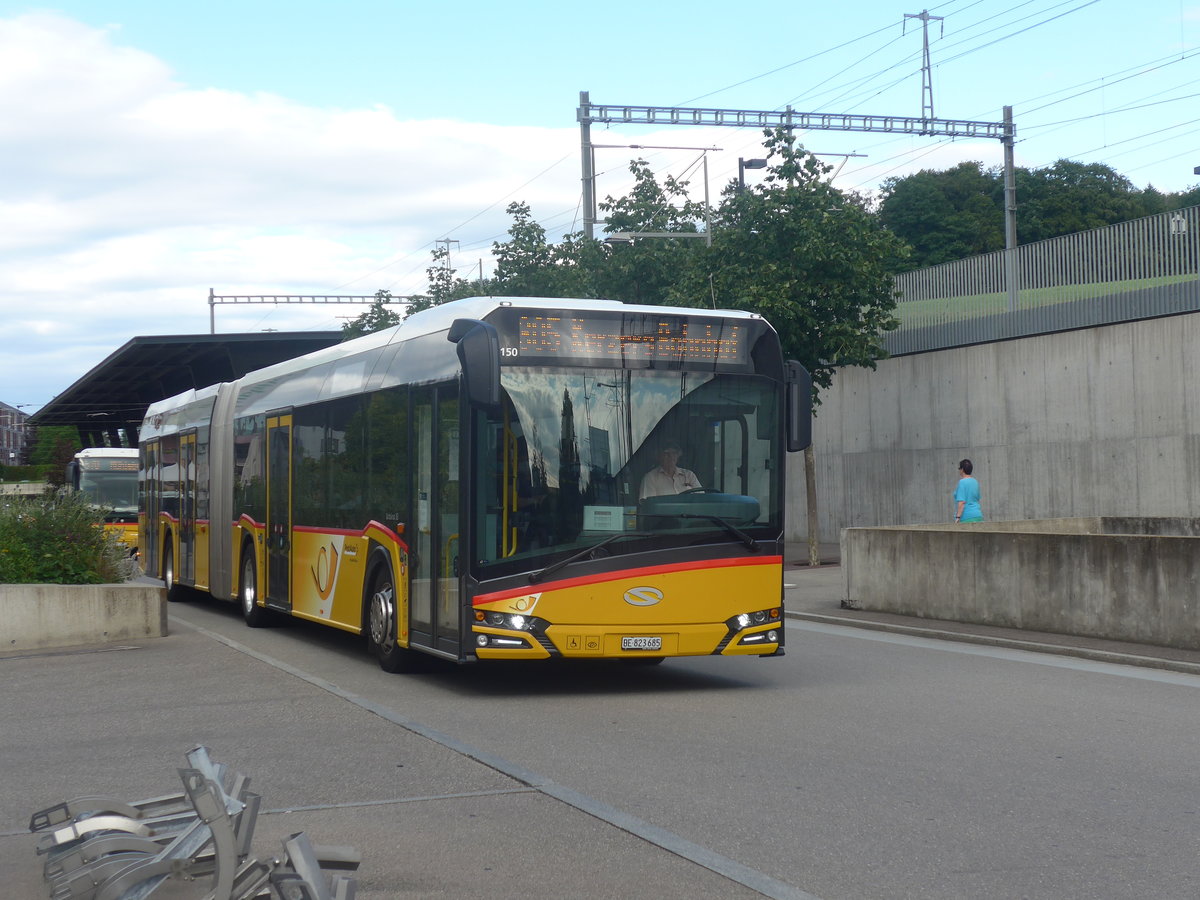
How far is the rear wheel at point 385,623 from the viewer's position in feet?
41.2

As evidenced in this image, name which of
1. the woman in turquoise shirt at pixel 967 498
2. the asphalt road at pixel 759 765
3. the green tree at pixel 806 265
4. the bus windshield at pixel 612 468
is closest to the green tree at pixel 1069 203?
the green tree at pixel 806 265

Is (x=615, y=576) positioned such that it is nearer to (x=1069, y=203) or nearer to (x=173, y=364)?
(x=173, y=364)

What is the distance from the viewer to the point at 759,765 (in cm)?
812

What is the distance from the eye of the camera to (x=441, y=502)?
11.4 m

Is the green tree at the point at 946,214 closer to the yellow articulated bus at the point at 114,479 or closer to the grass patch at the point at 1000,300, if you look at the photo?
the grass patch at the point at 1000,300

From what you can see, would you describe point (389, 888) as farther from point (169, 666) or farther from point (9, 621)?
point (9, 621)

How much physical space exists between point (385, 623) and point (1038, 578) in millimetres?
6807

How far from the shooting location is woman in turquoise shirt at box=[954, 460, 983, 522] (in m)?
20.4

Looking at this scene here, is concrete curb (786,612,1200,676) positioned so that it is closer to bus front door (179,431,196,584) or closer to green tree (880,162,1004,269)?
bus front door (179,431,196,584)

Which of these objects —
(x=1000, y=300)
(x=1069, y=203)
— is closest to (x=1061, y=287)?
(x=1000, y=300)

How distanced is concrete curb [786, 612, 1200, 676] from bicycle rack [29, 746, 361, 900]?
369 inches

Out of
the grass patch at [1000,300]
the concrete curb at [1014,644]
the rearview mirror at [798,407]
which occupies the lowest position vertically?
the concrete curb at [1014,644]

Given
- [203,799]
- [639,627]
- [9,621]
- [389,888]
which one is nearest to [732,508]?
[639,627]

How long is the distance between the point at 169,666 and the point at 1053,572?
8.75 metres
